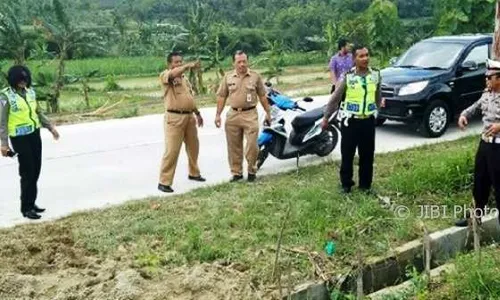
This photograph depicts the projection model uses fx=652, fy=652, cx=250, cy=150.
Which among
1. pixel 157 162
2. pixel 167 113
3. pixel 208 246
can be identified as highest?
pixel 167 113

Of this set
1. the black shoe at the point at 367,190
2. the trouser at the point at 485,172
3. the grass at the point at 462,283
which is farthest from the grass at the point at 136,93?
the grass at the point at 462,283

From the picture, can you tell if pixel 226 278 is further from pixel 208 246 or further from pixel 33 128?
pixel 33 128

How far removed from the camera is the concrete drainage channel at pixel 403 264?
15.6 feet

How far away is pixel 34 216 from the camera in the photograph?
6.62m

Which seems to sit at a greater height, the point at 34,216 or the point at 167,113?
the point at 167,113

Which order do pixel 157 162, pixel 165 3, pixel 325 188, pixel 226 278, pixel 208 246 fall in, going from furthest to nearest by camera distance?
pixel 165 3, pixel 157 162, pixel 325 188, pixel 208 246, pixel 226 278

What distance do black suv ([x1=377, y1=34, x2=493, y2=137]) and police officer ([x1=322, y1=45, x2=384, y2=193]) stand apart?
3500 mm

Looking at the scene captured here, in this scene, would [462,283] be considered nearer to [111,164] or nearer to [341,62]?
[111,164]

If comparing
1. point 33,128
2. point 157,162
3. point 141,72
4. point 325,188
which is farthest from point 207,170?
point 141,72

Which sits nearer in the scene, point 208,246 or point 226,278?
point 226,278

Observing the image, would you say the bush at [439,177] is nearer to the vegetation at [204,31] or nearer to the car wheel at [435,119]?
the car wheel at [435,119]

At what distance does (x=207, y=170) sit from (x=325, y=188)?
206cm

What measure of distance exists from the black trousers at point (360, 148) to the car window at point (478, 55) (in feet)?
15.1

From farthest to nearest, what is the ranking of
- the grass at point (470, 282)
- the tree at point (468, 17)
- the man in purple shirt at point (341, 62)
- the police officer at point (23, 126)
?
the tree at point (468, 17) < the man in purple shirt at point (341, 62) < the police officer at point (23, 126) < the grass at point (470, 282)
